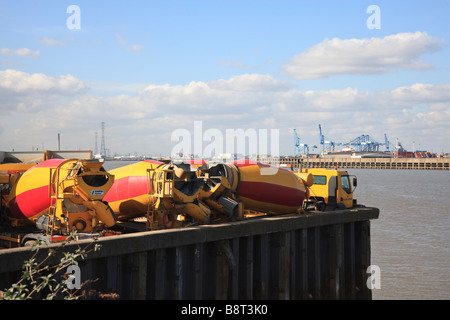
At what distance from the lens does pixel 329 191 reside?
2056 cm

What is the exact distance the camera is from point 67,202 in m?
12.7

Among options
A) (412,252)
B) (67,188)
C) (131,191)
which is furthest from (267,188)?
(412,252)

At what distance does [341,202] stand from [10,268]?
537 inches

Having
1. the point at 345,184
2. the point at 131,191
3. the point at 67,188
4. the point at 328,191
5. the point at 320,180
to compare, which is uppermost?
the point at 67,188

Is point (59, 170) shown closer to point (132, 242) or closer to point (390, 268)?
point (132, 242)

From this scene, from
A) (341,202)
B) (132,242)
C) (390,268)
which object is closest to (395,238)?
(390,268)

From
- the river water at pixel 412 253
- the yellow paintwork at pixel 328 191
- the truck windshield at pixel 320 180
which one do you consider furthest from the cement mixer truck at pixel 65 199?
the river water at pixel 412 253

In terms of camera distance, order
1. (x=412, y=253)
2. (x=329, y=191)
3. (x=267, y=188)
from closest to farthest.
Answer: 1. (x=267, y=188)
2. (x=329, y=191)
3. (x=412, y=253)

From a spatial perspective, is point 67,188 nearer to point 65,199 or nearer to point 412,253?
point 65,199

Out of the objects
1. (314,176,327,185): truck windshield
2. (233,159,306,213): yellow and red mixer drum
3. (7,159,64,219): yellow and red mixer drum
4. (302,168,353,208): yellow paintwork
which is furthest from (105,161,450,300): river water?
(7,159,64,219): yellow and red mixer drum

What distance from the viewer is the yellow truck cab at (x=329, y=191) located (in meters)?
20.4

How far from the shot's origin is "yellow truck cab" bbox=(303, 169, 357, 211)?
20.4 m

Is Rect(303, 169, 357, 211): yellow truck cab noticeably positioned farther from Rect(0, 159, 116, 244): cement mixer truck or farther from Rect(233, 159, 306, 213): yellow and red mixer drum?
Rect(0, 159, 116, 244): cement mixer truck

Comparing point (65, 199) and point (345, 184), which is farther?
point (345, 184)
